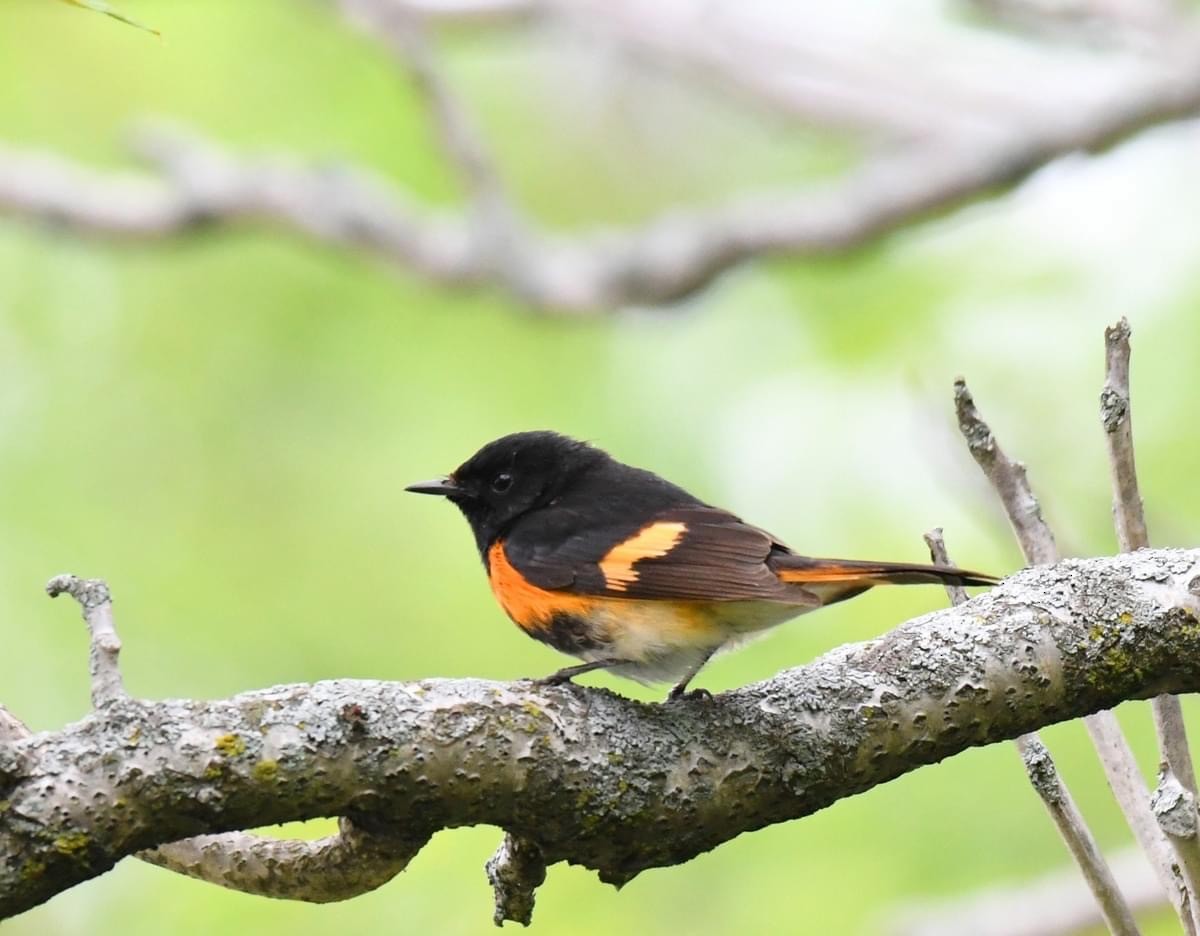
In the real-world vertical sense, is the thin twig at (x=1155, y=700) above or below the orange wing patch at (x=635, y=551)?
below

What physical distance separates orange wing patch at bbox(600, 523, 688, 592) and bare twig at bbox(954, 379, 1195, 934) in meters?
0.85

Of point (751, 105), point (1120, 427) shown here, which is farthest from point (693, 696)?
point (751, 105)

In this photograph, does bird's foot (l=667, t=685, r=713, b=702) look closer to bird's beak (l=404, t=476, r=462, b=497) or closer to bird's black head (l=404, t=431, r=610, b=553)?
bird's black head (l=404, t=431, r=610, b=553)

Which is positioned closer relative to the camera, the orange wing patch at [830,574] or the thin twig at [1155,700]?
the thin twig at [1155,700]

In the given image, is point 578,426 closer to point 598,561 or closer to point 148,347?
point 148,347

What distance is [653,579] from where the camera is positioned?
3.36 metres

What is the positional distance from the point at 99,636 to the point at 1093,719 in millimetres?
1734

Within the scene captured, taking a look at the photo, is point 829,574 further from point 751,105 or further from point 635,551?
point 751,105

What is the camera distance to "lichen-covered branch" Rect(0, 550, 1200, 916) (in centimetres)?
214

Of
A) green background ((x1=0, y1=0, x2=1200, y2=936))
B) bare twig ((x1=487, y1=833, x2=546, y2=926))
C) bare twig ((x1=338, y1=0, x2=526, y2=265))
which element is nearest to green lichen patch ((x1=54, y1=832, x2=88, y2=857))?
bare twig ((x1=487, y1=833, x2=546, y2=926))

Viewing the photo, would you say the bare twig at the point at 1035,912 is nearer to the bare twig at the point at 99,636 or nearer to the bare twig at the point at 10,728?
the bare twig at the point at 10,728

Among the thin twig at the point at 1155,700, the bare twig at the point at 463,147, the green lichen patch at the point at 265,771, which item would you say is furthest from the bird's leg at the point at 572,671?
the bare twig at the point at 463,147

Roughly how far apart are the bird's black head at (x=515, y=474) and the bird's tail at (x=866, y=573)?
880mm

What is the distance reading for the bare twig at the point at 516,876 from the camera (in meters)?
2.53
